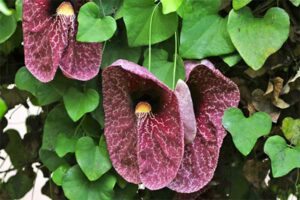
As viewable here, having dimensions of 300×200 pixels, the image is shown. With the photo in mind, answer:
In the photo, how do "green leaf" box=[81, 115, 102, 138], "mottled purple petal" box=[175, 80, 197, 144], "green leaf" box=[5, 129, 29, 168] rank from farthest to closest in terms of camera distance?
"green leaf" box=[5, 129, 29, 168] → "green leaf" box=[81, 115, 102, 138] → "mottled purple petal" box=[175, 80, 197, 144]

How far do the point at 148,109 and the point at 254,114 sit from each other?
13 centimetres

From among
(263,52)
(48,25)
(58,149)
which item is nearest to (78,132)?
(58,149)

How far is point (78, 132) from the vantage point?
30.8 inches

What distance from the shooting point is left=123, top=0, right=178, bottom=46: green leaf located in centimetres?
72

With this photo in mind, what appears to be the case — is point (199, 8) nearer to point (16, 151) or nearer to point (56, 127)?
point (56, 127)

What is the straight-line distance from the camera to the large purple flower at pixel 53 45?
2.32 ft

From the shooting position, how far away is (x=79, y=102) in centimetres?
73

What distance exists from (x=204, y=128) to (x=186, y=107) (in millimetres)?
64

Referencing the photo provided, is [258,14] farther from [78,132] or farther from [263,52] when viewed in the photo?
[78,132]

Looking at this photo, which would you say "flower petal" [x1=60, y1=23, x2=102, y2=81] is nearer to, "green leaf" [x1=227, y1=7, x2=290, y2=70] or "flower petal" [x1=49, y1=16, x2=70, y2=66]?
"flower petal" [x1=49, y1=16, x2=70, y2=66]

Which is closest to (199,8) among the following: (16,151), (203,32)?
(203,32)

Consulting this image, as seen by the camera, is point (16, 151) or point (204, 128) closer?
point (204, 128)

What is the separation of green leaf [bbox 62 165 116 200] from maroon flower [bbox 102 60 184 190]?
4 centimetres

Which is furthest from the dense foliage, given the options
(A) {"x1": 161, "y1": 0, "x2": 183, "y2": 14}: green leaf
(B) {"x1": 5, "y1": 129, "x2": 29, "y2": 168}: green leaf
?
(B) {"x1": 5, "y1": 129, "x2": 29, "y2": 168}: green leaf
